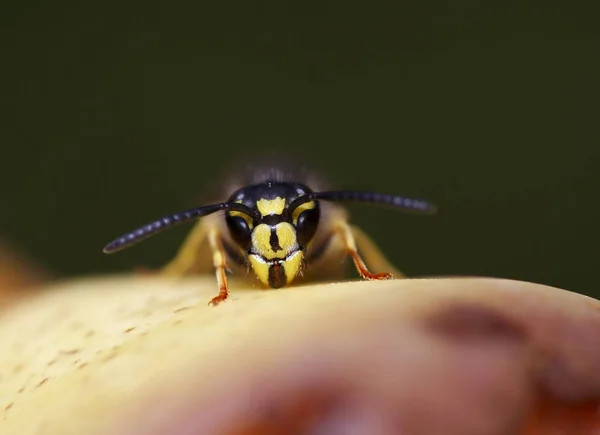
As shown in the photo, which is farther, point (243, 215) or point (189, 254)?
point (189, 254)

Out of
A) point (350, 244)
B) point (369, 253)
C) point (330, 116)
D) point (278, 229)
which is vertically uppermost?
point (278, 229)

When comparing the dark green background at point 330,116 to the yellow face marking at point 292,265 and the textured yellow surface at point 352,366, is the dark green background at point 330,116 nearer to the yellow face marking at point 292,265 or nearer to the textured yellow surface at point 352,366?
the yellow face marking at point 292,265

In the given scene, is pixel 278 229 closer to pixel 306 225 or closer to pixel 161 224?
pixel 306 225

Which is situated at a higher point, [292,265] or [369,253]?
[292,265]

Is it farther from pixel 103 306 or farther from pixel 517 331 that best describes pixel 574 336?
pixel 103 306

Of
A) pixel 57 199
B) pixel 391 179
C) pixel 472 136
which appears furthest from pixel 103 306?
pixel 472 136

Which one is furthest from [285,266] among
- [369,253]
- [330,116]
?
[330,116]

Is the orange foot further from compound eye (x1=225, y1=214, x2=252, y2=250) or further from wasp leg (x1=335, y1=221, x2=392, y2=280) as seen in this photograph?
compound eye (x1=225, y1=214, x2=252, y2=250)

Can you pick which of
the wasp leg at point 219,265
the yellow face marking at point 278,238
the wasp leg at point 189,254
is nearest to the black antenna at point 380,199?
the yellow face marking at point 278,238
